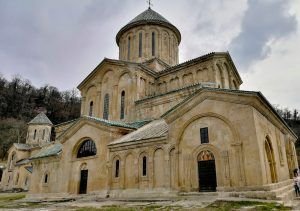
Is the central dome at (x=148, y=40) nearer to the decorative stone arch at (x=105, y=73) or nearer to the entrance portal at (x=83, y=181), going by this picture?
the decorative stone arch at (x=105, y=73)

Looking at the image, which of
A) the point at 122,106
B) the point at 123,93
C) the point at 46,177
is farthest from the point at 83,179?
the point at 123,93

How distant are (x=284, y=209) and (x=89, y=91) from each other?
18.8m

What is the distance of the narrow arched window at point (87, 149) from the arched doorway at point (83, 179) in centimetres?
83

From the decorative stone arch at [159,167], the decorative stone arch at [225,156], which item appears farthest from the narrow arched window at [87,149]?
the decorative stone arch at [225,156]

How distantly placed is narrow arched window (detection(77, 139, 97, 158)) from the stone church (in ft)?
0.23

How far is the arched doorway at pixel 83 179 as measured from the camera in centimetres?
1530

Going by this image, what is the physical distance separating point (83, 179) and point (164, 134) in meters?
6.83

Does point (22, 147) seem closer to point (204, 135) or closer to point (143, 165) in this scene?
point (143, 165)

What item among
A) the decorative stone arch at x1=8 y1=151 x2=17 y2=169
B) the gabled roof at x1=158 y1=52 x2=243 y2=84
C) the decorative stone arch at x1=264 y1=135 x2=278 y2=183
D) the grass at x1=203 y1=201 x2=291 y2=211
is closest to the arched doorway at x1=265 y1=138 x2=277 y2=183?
the decorative stone arch at x1=264 y1=135 x2=278 y2=183

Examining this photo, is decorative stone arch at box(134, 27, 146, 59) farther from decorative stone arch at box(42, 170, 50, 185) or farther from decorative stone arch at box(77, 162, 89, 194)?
decorative stone arch at box(42, 170, 50, 185)

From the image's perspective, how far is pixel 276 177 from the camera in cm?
1162

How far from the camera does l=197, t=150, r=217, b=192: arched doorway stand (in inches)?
410

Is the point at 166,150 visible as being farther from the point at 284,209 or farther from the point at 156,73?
the point at 156,73

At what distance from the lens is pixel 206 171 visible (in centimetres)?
1071
